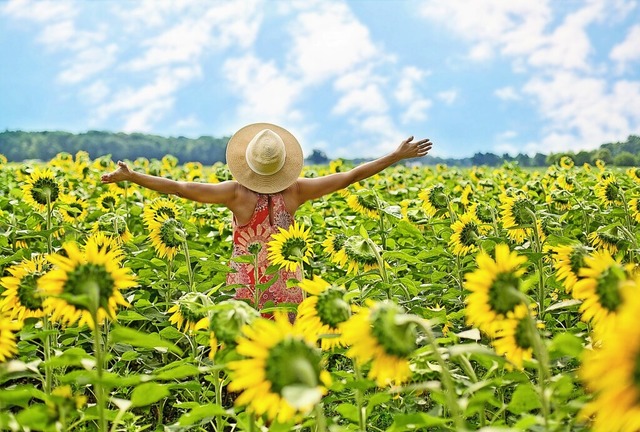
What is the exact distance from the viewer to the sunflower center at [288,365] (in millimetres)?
1272

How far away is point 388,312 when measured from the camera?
1.39m

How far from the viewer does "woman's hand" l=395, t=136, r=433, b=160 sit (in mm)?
3939

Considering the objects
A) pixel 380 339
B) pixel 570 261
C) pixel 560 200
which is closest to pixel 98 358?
pixel 380 339

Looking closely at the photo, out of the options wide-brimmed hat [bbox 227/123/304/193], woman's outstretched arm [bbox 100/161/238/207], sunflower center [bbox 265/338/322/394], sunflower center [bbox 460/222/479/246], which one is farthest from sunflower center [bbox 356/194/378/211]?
sunflower center [bbox 265/338/322/394]

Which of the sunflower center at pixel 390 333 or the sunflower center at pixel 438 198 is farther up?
the sunflower center at pixel 438 198

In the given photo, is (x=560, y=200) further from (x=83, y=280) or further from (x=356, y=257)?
(x=83, y=280)

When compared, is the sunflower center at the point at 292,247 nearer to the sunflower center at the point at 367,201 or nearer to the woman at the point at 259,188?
the woman at the point at 259,188

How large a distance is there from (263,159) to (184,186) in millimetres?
439

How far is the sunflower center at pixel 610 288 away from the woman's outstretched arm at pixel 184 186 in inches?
98.5

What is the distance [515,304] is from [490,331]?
0.08m

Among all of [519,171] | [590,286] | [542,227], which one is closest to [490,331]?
[590,286]

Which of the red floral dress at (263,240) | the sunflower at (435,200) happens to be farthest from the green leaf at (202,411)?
the sunflower at (435,200)

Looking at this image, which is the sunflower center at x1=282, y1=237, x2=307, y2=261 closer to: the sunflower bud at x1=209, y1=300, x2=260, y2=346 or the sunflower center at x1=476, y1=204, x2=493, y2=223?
the sunflower bud at x1=209, y1=300, x2=260, y2=346

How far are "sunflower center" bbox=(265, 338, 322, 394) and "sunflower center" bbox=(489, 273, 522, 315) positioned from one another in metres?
0.42
